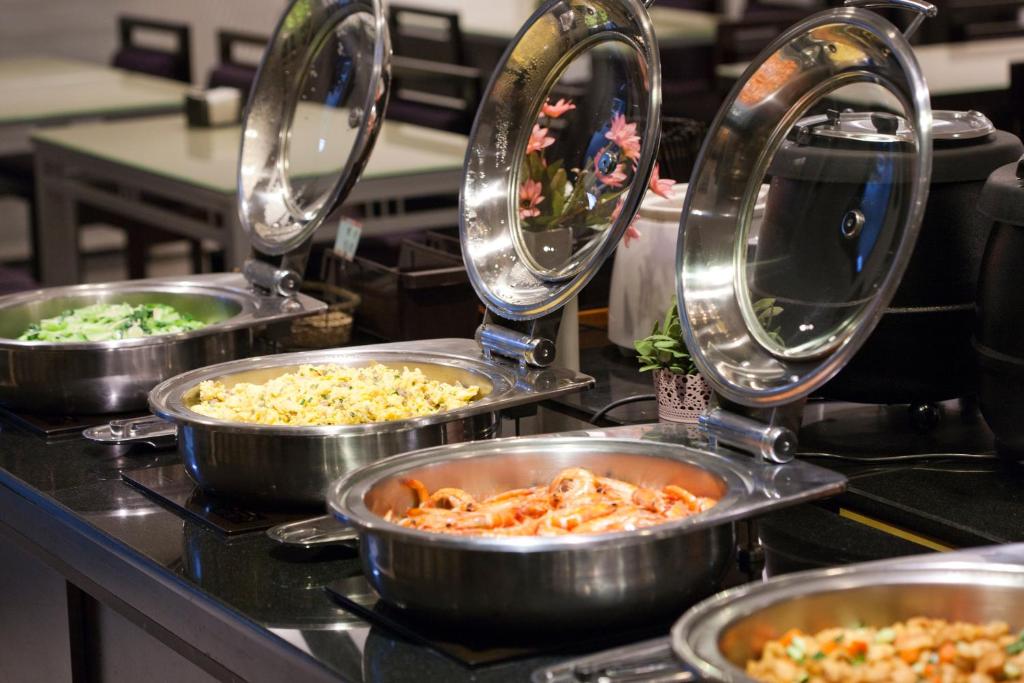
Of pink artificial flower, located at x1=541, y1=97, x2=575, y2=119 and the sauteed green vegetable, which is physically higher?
pink artificial flower, located at x1=541, y1=97, x2=575, y2=119

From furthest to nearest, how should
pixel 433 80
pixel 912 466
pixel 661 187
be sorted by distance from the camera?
pixel 433 80, pixel 661 187, pixel 912 466

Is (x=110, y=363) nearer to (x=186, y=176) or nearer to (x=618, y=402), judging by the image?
(x=618, y=402)

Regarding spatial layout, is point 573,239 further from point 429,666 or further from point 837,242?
point 429,666

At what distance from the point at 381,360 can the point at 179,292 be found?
424 mm

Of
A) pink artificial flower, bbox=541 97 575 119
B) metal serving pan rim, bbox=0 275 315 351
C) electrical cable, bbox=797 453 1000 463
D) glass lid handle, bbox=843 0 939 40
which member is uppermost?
glass lid handle, bbox=843 0 939 40

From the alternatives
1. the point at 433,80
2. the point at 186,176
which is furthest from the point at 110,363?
the point at 433,80

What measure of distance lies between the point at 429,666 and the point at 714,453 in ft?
0.97

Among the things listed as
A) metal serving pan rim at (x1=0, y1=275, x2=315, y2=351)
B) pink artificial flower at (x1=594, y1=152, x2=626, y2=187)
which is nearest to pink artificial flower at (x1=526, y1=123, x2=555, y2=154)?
pink artificial flower at (x1=594, y1=152, x2=626, y2=187)

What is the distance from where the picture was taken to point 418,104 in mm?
4141

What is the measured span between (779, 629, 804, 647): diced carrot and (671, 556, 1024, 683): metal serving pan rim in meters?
0.02

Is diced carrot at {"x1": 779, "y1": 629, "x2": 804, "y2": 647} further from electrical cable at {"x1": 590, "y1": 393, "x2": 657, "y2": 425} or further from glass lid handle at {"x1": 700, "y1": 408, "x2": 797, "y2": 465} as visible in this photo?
electrical cable at {"x1": 590, "y1": 393, "x2": 657, "y2": 425}

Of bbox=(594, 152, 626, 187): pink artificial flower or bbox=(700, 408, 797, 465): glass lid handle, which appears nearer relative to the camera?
bbox=(700, 408, 797, 465): glass lid handle

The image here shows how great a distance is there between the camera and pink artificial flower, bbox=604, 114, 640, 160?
137 cm

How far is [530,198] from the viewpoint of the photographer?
1.52 meters
